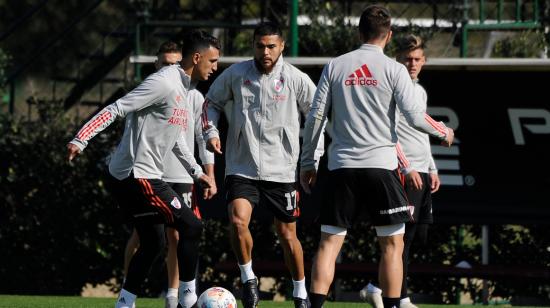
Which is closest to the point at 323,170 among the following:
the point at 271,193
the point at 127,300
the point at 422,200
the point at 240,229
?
the point at 422,200

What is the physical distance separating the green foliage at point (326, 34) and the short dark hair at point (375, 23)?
19.7 ft

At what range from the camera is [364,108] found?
8.56 m

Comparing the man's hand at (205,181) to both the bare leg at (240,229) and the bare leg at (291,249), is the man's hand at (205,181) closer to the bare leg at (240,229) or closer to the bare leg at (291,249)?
the bare leg at (240,229)

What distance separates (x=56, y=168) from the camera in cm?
1495

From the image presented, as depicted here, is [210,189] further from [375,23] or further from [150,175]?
[375,23]

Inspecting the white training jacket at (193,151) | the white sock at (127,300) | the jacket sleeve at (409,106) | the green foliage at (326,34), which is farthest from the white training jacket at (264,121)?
the green foliage at (326,34)

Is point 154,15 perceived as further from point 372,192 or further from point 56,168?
point 372,192

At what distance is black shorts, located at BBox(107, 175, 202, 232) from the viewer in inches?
371

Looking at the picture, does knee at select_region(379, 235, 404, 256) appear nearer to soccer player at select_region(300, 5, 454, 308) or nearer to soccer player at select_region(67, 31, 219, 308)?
soccer player at select_region(300, 5, 454, 308)

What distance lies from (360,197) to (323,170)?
5212 millimetres

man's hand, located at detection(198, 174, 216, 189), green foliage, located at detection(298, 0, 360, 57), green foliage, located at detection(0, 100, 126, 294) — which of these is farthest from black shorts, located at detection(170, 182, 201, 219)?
green foliage, located at detection(298, 0, 360, 57)

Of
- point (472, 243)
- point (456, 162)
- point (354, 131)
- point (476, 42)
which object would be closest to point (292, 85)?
point (354, 131)

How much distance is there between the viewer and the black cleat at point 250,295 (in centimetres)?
973

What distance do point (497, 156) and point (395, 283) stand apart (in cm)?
530
